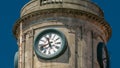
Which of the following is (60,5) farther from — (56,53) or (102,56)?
(102,56)

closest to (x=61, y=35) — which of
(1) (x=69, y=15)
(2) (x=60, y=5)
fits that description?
(1) (x=69, y=15)

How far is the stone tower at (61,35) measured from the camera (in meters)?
109

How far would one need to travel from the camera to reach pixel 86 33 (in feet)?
363

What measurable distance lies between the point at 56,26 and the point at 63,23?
805 mm

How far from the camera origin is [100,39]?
368 feet

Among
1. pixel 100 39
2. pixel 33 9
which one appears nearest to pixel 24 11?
pixel 33 9

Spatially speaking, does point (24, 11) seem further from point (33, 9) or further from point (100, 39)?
point (100, 39)

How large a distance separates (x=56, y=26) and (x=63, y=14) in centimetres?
149

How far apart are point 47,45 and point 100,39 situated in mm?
6388

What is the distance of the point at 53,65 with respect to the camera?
108 meters

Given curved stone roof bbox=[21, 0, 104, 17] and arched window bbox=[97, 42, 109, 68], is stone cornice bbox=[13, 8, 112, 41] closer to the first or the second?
curved stone roof bbox=[21, 0, 104, 17]

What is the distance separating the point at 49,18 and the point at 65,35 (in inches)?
98.6

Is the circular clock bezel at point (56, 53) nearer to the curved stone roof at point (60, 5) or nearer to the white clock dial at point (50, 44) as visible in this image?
the white clock dial at point (50, 44)

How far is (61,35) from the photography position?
109000mm
